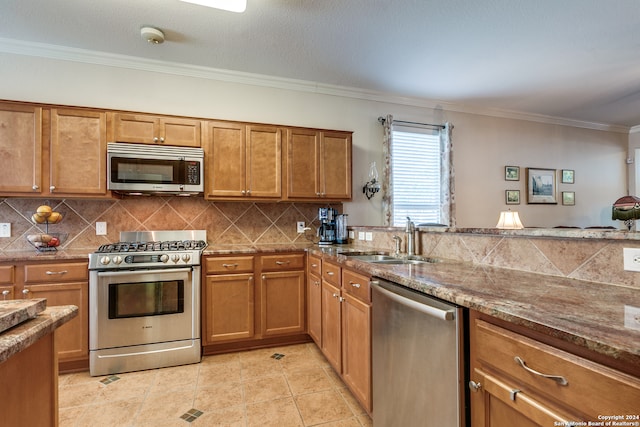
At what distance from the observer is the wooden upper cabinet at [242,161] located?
2871 millimetres

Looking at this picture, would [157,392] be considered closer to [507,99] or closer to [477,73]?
[477,73]

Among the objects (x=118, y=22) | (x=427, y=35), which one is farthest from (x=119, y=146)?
A: (x=427, y=35)

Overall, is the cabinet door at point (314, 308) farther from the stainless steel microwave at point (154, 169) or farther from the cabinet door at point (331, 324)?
the stainless steel microwave at point (154, 169)

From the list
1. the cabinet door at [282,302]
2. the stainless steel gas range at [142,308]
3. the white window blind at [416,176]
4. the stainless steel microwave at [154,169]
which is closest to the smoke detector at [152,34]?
the stainless steel microwave at [154,169]

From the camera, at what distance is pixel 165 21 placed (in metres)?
2.40

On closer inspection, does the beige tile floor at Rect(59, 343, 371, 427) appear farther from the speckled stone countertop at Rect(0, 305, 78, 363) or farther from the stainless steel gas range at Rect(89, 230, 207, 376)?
the speckled stone countertop at Rect(0, 305, 78, 363)

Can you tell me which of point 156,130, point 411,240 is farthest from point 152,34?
point 411,240

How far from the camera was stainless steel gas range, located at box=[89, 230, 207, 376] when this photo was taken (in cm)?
236

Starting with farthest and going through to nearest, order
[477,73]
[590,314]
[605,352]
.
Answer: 1. [477,73]
2. [590,314]
3. [605,352]

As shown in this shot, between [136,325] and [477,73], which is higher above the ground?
[477,73]

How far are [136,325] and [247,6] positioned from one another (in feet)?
8.51

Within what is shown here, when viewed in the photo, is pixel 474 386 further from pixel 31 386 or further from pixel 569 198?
Answer: pixel 569 198

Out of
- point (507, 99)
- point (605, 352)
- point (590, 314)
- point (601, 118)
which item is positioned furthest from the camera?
point (601, 118)

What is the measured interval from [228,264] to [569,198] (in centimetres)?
525
